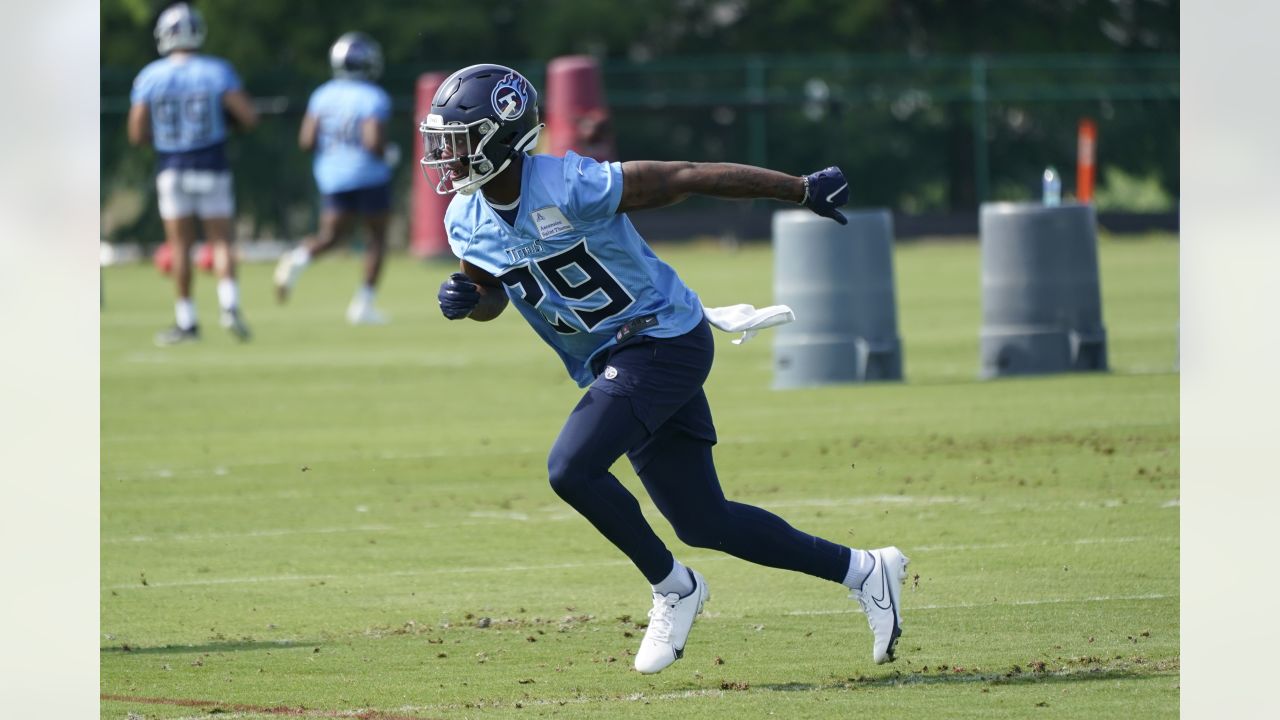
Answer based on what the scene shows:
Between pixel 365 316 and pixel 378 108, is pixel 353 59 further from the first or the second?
pixel 365 316

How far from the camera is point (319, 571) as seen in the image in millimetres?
8703

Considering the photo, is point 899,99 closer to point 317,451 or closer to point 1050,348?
point 1050,348

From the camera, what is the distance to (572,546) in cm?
918

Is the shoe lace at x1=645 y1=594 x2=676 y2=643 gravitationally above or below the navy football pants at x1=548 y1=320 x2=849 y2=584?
below

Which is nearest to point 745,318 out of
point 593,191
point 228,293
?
point 593,191

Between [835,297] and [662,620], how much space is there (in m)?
8.10

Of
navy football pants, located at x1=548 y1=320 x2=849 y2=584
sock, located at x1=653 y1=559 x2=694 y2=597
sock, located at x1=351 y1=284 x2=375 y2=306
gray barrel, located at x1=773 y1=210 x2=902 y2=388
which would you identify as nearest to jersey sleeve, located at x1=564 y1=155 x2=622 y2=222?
navy football pants, located at x1=548 y1=320 x2=849 y2=584

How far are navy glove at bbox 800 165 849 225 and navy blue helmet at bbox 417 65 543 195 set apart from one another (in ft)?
2.90

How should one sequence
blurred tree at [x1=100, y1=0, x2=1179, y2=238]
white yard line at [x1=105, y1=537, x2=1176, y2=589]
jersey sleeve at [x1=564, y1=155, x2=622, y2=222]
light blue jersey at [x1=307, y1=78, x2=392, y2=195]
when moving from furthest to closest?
blurred tree at [x1=100, y1=0, x2=1179, y2=238]
light blue jersey at [x1=307, y1=78, x2=392, y2=195]
white yard line at [x1=105, y1=537, x2=1176, y2=589]
jersey sleeve at [x1=564, y1=155, x2=622, y2=222]

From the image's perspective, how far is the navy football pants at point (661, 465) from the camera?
20.7 ft

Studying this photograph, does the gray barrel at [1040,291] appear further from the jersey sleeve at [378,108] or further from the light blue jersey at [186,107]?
the jersey sleeve at [378,108]

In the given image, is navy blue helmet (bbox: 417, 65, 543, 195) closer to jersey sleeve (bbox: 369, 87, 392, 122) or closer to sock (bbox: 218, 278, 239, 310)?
sock (bbox: 218, 278, 239, 310)

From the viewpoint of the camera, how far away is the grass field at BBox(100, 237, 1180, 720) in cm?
643

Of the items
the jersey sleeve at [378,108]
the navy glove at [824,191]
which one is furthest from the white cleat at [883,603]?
the jersey sleeve at [378,108]
